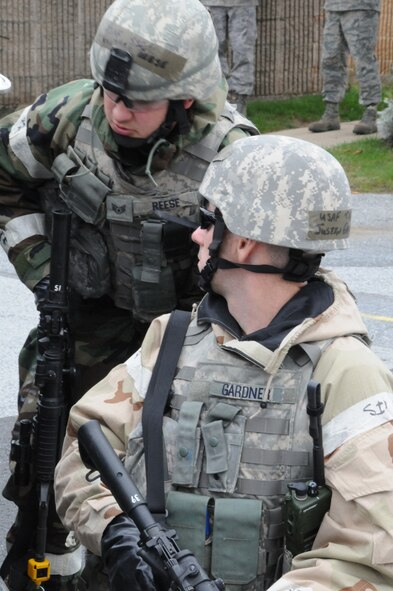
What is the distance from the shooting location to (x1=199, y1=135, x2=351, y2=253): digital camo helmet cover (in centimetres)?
268

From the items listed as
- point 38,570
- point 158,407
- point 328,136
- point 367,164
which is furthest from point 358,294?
point 158,407

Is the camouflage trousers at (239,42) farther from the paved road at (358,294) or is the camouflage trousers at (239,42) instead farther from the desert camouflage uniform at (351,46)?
the paved road at (358,294)

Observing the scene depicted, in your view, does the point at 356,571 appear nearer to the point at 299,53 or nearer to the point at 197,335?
the point at 197,335

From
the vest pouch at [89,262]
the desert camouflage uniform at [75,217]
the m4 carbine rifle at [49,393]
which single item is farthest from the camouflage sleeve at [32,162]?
the m4 carbine rifle at [49,393]

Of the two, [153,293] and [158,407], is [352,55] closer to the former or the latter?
[153,293]

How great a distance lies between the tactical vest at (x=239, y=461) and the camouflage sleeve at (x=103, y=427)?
14 centimetres

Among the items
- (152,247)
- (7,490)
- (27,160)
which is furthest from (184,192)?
(7,490)

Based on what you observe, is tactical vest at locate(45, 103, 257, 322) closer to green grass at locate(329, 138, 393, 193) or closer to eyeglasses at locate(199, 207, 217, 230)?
eyeglasses at locate(199, 207, 217, 230)

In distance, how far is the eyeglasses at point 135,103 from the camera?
12.8ft

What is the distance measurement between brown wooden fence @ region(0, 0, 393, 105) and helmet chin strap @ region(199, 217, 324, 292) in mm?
12339

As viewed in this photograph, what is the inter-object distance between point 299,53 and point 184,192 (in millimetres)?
12145

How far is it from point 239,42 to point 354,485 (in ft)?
38.6

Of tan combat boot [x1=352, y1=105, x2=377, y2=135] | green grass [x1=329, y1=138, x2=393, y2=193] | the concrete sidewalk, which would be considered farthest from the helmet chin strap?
tan combat boot [x1=352, y1=105, x2=377, y2=135]

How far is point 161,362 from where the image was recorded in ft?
9.19
